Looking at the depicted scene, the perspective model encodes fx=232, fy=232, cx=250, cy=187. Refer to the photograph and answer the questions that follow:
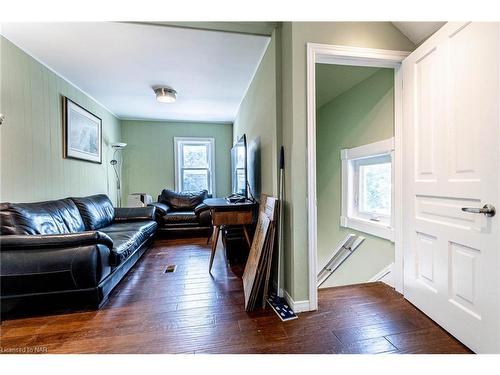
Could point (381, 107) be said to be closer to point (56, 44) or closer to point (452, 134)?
point (452, 134)

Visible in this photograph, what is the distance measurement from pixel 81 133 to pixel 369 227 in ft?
14.0

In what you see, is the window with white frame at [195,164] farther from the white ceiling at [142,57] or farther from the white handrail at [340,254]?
the white handrail at [340,254]

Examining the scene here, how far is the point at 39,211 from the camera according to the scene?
7.47 ft

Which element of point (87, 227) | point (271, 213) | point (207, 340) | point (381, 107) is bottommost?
point (207, 340)

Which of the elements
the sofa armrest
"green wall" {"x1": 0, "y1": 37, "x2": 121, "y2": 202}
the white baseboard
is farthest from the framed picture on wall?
the white baseboard

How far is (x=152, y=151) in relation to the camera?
5328mm

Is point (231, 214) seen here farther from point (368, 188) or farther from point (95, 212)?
point (95, 212)

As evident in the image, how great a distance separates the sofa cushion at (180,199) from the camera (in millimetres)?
4828

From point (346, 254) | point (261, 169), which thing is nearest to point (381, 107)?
point (261, 169)

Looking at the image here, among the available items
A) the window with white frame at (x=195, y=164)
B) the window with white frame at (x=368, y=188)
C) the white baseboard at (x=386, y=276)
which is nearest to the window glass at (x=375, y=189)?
the window with white frame at (x=368, y=188)

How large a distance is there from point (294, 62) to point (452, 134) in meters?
1.20

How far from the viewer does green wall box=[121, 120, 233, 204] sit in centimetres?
523

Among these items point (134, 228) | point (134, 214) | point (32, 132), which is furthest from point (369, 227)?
point (32, 132)

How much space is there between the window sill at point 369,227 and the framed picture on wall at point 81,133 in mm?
3947
